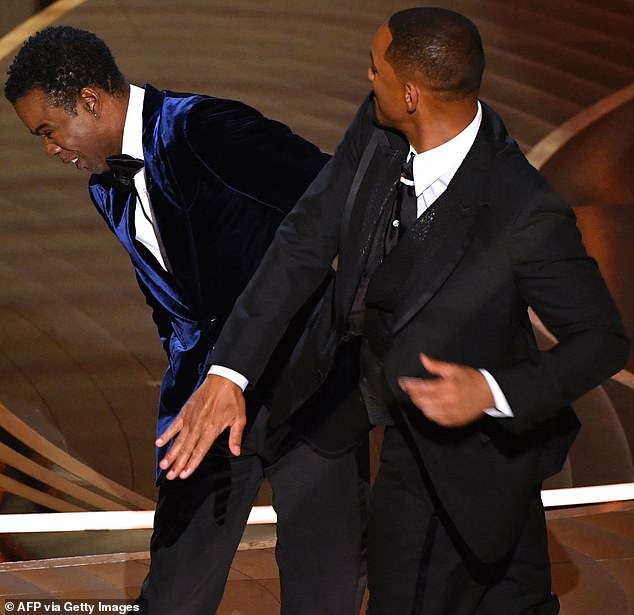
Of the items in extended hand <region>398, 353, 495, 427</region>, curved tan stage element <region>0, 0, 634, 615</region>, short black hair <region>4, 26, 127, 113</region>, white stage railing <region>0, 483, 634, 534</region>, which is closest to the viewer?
extended hand <region>398, 353, 495, 427</region>

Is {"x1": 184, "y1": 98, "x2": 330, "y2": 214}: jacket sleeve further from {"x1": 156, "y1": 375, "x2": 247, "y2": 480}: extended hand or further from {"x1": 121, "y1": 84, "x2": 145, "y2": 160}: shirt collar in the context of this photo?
{"x1": 156, "y1": 375, "x2": 247, "y2": 480}: extended hand

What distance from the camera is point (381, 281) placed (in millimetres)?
1591

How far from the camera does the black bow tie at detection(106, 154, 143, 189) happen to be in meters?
Result: 1.81

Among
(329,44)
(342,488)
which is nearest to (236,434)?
(342,488)

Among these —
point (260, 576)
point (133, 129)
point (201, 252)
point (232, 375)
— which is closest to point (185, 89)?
point (260, 576)

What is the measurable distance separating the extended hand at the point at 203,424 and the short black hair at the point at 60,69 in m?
0.56

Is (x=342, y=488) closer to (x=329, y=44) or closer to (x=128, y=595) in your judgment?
(x=128, y=595)

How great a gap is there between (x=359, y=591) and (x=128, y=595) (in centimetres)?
86

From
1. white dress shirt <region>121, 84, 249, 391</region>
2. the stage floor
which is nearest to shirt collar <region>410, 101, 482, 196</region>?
white dress shirt <region>121, 84, 249, 391</region>

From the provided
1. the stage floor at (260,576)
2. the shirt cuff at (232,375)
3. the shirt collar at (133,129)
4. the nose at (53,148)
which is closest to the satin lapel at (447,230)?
the shirt cuff at (232,375)

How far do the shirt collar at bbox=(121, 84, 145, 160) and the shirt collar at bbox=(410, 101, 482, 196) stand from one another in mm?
533

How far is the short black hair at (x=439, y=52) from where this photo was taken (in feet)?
4.90

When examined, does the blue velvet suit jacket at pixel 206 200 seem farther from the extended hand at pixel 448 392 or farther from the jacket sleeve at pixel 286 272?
the extended hand at pixel 448 392

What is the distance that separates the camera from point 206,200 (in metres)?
1.81
